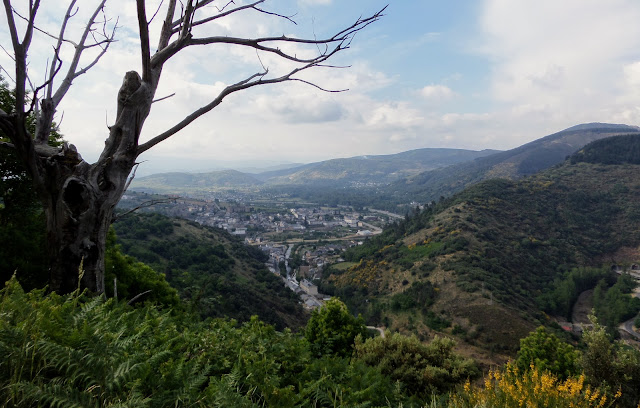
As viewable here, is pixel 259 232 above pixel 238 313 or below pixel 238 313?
below

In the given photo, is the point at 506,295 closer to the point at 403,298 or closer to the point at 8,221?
the point at 403,298

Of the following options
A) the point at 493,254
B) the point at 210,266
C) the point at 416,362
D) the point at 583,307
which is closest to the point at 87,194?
the point at 416,362

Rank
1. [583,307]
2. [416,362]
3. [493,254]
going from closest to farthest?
[416,362] < [583,307] < [493,254]

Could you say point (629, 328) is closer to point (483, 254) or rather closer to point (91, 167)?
point (483, 254)

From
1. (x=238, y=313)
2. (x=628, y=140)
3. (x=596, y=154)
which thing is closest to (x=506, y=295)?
(x=238, y=313)

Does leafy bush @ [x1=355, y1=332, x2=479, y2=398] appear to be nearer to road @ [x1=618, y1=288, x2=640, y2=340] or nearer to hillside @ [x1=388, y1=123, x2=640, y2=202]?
road @ [x1=618, y1=288, x2=640, y2=340]

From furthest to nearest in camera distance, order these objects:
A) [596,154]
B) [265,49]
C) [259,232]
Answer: [259,232] < [596,154] < [265,49]

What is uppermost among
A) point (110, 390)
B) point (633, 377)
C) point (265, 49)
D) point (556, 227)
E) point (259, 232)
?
point (265, 49)
